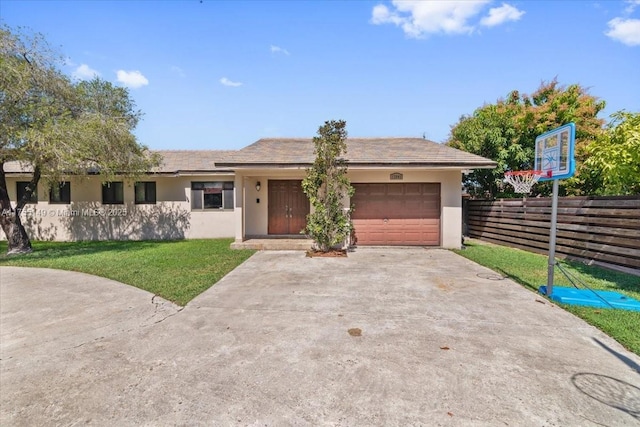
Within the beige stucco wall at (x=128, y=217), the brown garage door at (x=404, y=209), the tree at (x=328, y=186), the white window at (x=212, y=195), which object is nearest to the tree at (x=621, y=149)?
the brown garage door at (x=404, y=209)

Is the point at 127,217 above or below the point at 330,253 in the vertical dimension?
above

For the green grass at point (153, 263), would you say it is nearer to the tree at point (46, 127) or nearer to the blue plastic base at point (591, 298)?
the tree at point (46, 127)

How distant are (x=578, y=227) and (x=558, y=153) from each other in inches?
185

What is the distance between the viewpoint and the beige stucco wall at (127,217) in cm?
1403

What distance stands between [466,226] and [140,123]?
15.2 metres

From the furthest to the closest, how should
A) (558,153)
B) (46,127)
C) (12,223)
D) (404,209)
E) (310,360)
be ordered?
1. (404,209)
2. (12,223)
3. (46,127)
4. (558,153)
5. (310,360)

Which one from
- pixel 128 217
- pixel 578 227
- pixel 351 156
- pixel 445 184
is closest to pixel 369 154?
pixel 351 156

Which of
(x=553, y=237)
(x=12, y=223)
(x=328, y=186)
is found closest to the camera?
(x=553, y=237)

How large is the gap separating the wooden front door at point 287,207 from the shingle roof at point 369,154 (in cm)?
147

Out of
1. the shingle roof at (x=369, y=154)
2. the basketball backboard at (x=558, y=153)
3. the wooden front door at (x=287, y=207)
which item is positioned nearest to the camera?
the basketball backboard at (x=558, y=153)

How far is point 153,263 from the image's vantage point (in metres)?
8.45

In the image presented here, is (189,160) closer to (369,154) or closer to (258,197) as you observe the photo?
(258,197)

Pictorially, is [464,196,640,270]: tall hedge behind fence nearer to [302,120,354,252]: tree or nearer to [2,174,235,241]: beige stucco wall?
[302,120,354,252]: tree

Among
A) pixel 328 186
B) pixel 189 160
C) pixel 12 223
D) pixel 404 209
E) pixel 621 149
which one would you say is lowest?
pixel 12 223
